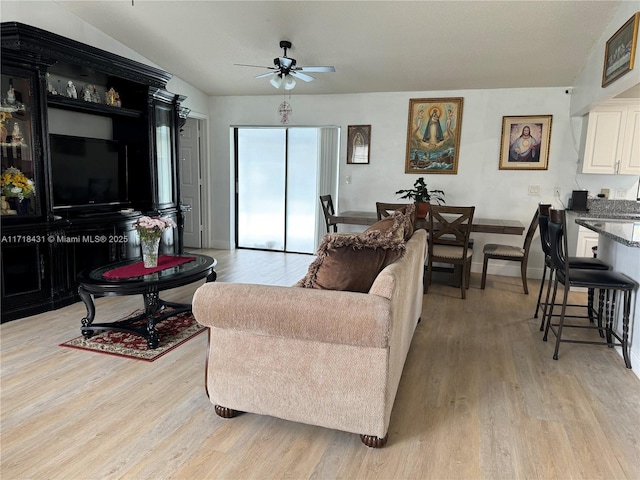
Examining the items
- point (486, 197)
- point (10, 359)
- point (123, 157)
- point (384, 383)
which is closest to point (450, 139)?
point (486, 197)

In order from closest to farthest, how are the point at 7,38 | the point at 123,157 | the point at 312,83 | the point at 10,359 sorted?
the point at 10,359
the point at 7,38
the point at 123,157
the point at 312,83

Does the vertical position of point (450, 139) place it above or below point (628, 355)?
above

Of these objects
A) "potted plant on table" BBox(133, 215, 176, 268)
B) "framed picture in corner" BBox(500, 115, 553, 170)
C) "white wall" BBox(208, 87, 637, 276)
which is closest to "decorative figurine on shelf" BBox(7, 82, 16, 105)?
"potted plant on table" BBox(133, 215, 176, 268)

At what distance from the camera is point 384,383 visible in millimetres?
1899

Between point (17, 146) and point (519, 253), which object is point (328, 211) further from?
point (17, 146)

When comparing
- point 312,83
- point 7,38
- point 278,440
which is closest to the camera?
point 278,440

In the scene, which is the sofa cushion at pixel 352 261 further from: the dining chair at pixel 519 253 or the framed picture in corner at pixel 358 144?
the framed picture in corner at pixel 358 144

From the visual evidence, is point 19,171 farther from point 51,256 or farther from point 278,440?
point 278,440

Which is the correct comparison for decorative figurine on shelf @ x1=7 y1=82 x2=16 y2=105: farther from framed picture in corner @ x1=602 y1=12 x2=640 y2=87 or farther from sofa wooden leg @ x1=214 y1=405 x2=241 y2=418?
framed picture in corner @ x1=602 y1=12 x2=640 y2=87

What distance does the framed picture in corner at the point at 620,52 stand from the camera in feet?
10.6

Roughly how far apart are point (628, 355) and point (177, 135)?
510 cm

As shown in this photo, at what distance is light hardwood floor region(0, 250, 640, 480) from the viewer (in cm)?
188

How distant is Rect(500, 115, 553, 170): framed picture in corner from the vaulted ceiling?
437 millimetres

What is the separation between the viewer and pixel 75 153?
174 inches
